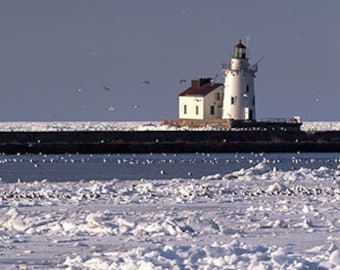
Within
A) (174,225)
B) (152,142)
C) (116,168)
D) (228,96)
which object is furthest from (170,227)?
→ (228,96)

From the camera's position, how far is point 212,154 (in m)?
52.8

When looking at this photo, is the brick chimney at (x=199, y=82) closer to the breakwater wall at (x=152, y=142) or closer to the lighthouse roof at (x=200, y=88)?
the lighthouse roof at (x=200, y=88)

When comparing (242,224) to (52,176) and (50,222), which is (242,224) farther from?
(52,176)

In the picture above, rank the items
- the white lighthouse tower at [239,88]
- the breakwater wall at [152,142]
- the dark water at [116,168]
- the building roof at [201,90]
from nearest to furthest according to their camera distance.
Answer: the dark water at [116,168], the breakwater wall at [152,142], the white lighthouse tower at [239,88], the building roof at [201,90]

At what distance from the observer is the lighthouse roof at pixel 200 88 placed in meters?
65.1

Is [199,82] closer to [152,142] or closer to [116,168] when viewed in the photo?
[152,142]

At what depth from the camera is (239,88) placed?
6259cm

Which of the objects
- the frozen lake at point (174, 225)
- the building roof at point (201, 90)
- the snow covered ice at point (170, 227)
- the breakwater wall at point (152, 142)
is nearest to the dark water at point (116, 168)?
the frozen lake at point (174, 225)

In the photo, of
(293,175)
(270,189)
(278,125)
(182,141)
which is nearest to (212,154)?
(182,141)

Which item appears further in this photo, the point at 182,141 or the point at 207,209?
the point at 182,141

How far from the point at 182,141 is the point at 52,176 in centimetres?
2216

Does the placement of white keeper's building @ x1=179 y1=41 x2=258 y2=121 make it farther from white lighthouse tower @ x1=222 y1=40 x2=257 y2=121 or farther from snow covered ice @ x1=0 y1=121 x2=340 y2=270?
snow covered ice @ x1=0 y1=121 x2=340 y2=270

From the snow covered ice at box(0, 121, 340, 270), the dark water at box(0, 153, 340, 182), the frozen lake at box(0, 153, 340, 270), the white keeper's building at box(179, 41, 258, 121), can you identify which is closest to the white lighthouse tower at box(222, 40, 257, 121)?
the white keeper's building at box(179, 41, 258, 121)

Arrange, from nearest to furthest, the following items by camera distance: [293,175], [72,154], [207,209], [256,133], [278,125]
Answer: [207,209] → [293,175] → [72,154] → [256,133] → [278,125]
